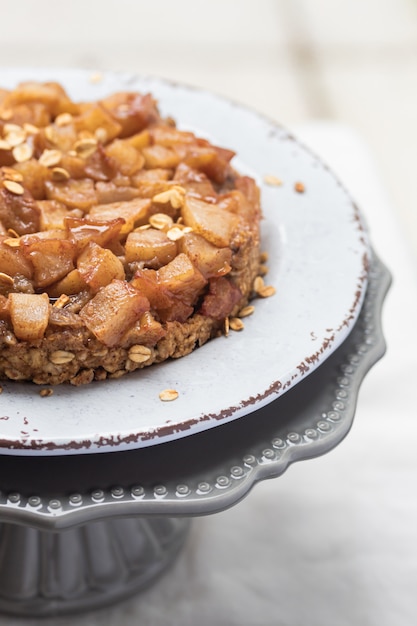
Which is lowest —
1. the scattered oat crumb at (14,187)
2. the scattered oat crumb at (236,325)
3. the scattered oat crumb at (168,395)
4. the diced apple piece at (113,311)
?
the scattered oat crumb at (236,325)

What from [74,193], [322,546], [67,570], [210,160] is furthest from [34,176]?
[322,546]

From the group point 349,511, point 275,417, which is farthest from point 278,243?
point 349,511

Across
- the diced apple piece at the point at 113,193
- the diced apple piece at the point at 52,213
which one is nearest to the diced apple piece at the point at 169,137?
the diced apple piece at the point at 113,193

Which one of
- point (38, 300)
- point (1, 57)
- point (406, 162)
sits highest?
point (38, 300)

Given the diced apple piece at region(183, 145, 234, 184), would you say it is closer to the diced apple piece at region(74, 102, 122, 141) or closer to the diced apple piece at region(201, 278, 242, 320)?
the diced apple piece at region(74, 102, 122, 141)

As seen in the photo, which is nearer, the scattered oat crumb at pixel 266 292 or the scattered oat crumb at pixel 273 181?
the scattered oat crumb at pixel 266 292

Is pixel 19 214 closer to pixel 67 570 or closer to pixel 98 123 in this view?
pixel 98 123

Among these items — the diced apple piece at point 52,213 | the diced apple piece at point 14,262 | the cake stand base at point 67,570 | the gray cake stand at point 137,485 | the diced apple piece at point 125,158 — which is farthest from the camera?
the cake stand base at point 67,570

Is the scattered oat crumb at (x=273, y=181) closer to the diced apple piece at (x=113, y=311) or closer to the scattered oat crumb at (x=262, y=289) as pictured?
the scattered oat crumb at (x=262, y=289)

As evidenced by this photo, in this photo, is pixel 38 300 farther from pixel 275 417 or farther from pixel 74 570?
pixel 74 570
